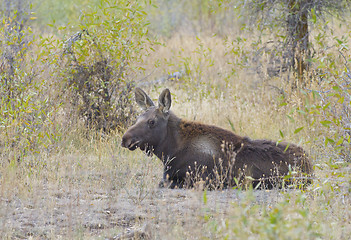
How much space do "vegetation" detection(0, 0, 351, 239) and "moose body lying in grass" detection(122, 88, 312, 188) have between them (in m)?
0.36

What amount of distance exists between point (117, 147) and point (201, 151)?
2404 mm

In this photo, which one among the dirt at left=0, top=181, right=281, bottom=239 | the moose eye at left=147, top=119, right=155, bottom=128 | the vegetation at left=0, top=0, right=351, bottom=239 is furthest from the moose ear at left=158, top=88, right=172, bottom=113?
the dirt at left=0, top=181, right=281, bottom=239

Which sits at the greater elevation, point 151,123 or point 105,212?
point 151,123

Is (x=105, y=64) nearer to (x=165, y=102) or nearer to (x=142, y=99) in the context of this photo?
(x=142, y=99)

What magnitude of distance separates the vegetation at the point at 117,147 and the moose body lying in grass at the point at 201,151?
1.20ft

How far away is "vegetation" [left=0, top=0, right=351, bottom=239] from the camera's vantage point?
5227 millimetres

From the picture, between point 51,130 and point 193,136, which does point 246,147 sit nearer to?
point 193,136

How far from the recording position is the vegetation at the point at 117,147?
5.23 m

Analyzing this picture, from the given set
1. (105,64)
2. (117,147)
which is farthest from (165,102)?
(105,64)

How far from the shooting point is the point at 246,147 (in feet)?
25.0

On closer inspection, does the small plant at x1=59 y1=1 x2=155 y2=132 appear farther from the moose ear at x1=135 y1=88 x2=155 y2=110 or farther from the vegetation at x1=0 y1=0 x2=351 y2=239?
the moose ear at x1=135 y1=88 x2=155 y2=110

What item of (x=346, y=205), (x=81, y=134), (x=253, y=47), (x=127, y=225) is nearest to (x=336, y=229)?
(x=346, y=205)

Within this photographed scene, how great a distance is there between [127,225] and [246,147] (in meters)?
2.53

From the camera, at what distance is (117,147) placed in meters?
9.60
